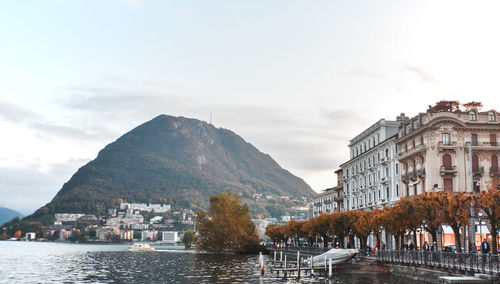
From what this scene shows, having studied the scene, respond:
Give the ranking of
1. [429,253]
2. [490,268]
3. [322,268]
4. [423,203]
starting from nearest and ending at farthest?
[490,268], [429,253], [423,203], [322,268]

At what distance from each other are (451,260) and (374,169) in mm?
60466

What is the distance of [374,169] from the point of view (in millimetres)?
108625

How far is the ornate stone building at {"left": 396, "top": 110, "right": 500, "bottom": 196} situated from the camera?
8231cm

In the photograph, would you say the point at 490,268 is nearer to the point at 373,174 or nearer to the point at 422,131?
the point at 422,131

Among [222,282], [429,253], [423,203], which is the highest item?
[423,203]

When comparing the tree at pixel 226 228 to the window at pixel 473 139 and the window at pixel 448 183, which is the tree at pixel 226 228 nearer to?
the window at pixel 448 183

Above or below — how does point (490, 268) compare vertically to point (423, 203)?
below

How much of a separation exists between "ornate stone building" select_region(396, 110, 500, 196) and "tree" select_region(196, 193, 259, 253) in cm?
7389

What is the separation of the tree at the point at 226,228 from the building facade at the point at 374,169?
34772 mm

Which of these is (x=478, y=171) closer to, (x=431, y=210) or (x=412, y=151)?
(x=412, y=151)

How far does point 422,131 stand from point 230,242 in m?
80.7

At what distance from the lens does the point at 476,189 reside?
81.2m

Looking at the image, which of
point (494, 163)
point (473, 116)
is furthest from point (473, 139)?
point (494, 163)

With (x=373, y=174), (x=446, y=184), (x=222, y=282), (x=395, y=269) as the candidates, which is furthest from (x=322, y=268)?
(x=373, y=174)
